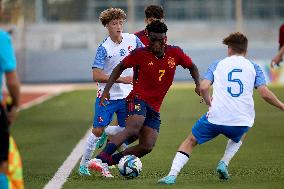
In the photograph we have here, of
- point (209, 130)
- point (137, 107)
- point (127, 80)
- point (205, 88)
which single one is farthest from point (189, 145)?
point (127, 80)

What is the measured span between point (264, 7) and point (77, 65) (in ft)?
30.5

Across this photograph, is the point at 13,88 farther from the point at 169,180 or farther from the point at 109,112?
the point at 109,112

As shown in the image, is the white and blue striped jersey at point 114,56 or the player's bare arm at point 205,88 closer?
Result: the player's bare arm at point 205,88

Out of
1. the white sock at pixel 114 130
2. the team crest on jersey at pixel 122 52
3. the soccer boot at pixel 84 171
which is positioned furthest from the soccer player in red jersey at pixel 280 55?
the soccer boot at pixel 84 171

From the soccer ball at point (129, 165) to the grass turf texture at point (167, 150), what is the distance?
119 millimetres

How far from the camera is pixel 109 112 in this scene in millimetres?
13383

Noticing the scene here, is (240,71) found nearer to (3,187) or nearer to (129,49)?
(129,49)

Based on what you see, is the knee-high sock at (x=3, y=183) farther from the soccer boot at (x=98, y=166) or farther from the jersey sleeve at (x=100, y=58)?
the jersey sleeve at (x=100, y=58)

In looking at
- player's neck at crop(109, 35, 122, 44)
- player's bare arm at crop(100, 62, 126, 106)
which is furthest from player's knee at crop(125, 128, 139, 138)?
player's neck at crop(109, 35, 122, 44)

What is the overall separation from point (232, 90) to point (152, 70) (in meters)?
1.00

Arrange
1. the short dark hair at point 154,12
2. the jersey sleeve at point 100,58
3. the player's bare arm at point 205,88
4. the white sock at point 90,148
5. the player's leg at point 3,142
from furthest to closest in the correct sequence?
the short dark hair at point 154,12 → the white sock at point 90,148 → the jersey sleeve at point 100,58 → the player's bare arm at point 205,88 → the player's leg at point 3,142

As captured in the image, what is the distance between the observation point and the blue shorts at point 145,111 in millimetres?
12125

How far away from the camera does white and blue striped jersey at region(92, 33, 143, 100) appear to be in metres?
13.2

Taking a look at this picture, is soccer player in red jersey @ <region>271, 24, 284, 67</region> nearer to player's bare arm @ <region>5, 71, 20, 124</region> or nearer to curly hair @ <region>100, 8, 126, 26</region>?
curly hair @ <region>100, 8, 126, 26</region>
